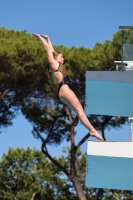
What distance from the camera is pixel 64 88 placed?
3.59 meters

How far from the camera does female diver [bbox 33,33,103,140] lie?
3545mm

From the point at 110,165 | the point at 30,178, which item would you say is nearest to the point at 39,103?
the point at 30,178

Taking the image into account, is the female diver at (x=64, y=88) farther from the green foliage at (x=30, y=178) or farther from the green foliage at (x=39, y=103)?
the green foliage at (x=30, y=178)

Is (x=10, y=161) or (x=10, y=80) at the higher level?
(x=10, y=80)

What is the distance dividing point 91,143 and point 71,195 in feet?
33.9

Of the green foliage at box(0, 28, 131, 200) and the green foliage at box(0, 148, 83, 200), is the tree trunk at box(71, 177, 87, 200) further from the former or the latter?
the green foliage at box(0, 148, 83, 200)

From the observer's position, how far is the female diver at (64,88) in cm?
354

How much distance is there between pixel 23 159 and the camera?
53.6 ft

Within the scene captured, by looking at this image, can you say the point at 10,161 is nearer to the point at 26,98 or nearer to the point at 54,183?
the point at 54,183

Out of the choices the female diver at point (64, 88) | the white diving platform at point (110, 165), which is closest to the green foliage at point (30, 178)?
the white diving platform at point (110, 165)

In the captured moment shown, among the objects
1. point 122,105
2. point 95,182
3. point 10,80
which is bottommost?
point 10,80

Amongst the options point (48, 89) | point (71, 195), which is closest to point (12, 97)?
point (48, 89)

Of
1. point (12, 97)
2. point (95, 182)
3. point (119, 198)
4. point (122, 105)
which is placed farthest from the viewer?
point (119, 198)

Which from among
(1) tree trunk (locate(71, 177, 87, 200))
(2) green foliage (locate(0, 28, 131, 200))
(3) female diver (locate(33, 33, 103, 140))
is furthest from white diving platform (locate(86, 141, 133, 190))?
(1) tree trunk (locate(71, 177, 87, 200))
